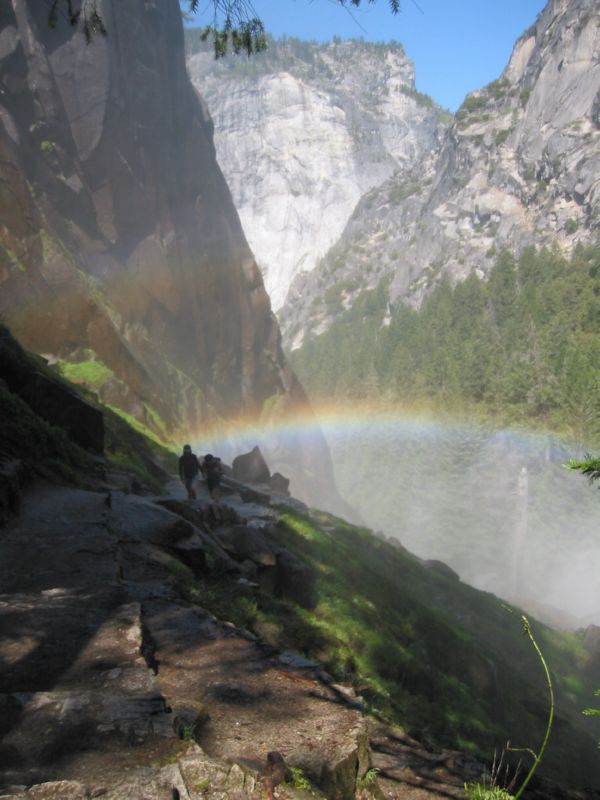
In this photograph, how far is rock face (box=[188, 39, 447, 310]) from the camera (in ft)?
515

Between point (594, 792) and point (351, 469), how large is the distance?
7206 cm

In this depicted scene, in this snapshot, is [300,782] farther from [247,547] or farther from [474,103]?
[474,103]

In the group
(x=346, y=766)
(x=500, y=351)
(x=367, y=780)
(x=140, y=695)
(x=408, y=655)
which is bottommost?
(x=408, y=655)

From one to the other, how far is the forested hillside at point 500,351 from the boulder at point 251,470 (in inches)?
1251

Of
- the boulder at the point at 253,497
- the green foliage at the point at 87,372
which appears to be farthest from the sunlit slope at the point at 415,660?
the green foliage at the point at 87,372

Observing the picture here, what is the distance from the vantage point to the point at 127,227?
39.3 m

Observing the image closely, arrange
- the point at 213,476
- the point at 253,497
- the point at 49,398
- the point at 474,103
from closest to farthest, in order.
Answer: the point at 49,398 < the point at 213,476 < the point at 253,497 < the point at 474,103

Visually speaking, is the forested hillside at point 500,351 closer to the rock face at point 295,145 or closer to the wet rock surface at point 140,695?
the wet rock surface at point 140,695

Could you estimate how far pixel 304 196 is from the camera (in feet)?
523

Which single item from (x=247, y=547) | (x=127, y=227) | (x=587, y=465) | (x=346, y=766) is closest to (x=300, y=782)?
(x=346, y=766)

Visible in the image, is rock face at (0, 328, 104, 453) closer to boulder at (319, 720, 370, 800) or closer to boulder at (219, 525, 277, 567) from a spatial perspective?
boulder at (219, 525, 277, 567)

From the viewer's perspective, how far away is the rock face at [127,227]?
2489 cm

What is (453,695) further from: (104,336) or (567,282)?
(567,282)

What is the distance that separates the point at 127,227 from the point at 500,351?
4676cm
